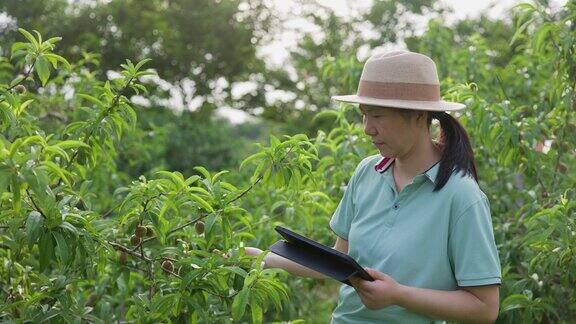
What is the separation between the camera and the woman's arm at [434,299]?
2197mm

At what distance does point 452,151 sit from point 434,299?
1.29ft

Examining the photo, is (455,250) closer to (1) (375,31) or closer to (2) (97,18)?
(1) (375,31)

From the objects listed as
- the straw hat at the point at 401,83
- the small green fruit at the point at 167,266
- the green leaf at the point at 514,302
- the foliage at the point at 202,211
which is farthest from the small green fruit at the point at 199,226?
the green leaf at the point at 514,302

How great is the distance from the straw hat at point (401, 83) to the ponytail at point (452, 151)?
53mm

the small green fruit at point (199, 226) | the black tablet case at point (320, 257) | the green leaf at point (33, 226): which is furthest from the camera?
the small green fruit at point (199, 226)

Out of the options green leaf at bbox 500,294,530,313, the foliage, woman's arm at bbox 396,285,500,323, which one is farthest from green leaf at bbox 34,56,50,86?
green leaf at bbox 500,294,530,313

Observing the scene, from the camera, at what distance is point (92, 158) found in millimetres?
3340

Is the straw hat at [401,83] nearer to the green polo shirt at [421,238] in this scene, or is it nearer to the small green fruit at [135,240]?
the green polo shirt at [421,238]

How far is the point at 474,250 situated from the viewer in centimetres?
221

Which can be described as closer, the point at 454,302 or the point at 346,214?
the point at 454,302

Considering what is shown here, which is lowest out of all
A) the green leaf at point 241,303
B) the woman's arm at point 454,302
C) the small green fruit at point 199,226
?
the green leaf at point 241,303

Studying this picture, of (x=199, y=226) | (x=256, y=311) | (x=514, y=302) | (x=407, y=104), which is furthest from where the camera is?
(x=514, y=302)

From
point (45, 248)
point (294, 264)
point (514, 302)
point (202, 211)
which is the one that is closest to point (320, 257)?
point (294, 264)

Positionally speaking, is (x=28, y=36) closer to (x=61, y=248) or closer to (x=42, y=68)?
(x=42, y=68)
